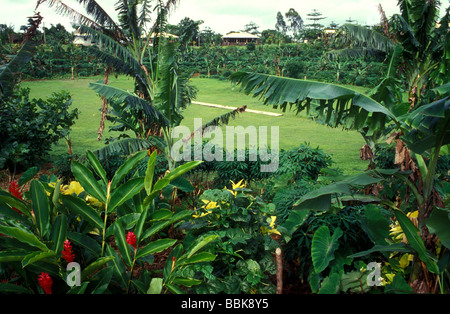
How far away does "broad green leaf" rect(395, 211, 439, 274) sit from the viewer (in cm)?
236

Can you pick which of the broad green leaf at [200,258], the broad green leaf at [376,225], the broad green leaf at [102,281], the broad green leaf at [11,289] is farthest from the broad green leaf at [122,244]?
the broad green leaf at [376,225]

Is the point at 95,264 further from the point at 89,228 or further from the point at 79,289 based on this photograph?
the point at 89,228

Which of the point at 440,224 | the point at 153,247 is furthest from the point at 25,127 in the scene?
the point at 440,224

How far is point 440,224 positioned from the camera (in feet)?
7.69

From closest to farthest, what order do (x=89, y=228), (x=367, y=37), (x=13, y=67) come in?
(x=89, y=228), (x=13, y=67), (x=367, y=37)

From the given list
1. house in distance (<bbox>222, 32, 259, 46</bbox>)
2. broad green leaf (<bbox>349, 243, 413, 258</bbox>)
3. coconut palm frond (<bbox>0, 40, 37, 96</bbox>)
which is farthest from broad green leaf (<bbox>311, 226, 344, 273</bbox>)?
house in distance (<bbox>222, 32, 259, 46</bbox>)

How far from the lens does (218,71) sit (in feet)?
74.8

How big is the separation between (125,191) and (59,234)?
0.48m

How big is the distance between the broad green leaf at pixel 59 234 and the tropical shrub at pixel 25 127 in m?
4.06

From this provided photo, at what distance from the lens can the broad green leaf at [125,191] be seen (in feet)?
8.23

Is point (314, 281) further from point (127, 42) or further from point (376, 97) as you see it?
point (127, 42)

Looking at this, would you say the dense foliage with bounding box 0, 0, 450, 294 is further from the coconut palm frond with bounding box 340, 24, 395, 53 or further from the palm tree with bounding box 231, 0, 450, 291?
A: the coconut palm frond with bounding box 340, 24, 395, 53

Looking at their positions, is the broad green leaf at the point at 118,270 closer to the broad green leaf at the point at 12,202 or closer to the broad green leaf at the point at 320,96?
the broad green leaf at the point at 12,202
